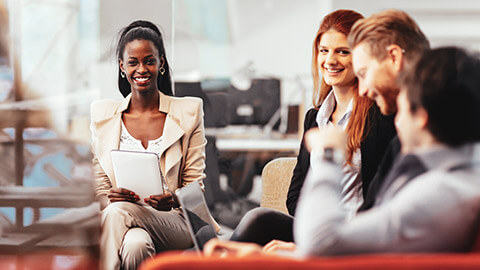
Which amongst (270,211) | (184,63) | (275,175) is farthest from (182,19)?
(270,211)

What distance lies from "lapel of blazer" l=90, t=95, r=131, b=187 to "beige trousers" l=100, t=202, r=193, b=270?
22 cm

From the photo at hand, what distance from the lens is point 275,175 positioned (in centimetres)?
278

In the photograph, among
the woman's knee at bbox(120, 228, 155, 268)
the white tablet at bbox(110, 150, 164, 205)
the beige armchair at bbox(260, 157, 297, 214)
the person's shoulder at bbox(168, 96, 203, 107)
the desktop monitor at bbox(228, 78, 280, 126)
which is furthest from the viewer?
the desktop monitor at bbox(228, 78, 280, 126)

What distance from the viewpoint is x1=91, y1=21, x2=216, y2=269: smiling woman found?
227 cm

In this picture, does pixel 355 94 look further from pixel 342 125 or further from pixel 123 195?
pixel 123 195

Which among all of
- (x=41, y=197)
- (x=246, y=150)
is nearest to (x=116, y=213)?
(x=41, y=197)

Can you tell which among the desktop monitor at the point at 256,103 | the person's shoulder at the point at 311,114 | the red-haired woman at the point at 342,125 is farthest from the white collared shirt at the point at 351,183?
the desktop monitor at the point at 256,103

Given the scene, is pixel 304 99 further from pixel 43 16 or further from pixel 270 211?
pixel 270 211

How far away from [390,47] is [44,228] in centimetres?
341

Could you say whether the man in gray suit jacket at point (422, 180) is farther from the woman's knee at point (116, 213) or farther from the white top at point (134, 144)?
the white top at point (134, 144)

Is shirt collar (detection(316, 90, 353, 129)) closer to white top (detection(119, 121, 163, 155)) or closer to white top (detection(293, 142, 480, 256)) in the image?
white top (detection(119, 121, 163, 155))

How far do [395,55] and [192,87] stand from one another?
225cm

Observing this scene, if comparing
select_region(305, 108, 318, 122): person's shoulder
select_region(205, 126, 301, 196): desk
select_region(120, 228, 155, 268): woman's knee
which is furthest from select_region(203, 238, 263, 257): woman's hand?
select_region(205, 126, 301, 196): desk

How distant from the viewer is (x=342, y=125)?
6.63 feet
